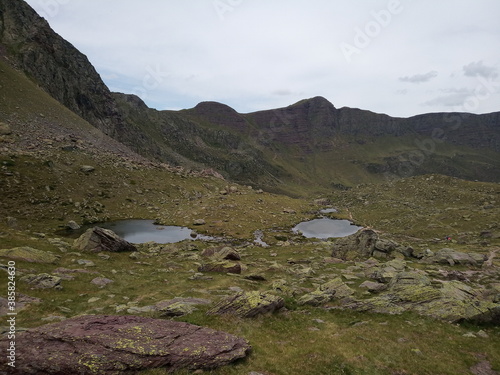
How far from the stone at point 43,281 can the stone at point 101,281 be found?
355 centimetres

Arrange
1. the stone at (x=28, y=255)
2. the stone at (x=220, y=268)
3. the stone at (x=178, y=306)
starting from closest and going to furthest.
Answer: the stone at (x=178, y=306) < the stone at (x=28, y=255) < the stone at (x=220, y=268)

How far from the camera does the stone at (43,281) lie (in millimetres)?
24422

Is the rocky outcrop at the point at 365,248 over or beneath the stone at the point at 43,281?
beneath

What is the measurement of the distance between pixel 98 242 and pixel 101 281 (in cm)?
1480

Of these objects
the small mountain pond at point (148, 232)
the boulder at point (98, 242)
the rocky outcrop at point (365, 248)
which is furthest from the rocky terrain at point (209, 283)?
the small mountain pond at point (148, 232)

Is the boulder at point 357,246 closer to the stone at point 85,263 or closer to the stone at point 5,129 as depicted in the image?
the stone at point 85,263

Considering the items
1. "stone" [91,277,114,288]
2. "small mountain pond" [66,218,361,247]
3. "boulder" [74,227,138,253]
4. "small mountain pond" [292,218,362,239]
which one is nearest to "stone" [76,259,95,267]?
"stone" [91,277,114,288]

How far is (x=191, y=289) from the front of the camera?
2973cm

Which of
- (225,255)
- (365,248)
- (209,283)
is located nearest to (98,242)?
(225,255)

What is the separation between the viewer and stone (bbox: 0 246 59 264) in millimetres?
28998

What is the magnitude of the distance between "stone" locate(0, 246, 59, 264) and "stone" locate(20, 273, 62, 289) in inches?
214

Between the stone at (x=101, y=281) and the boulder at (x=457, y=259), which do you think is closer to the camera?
the stone at (x=101, y=281)

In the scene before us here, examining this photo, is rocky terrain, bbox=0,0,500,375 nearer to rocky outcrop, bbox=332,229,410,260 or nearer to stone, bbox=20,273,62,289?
stone, bbox=20,273,62,289

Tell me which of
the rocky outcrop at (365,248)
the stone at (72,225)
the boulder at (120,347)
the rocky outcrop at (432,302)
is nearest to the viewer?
the boulder at (120,347)
